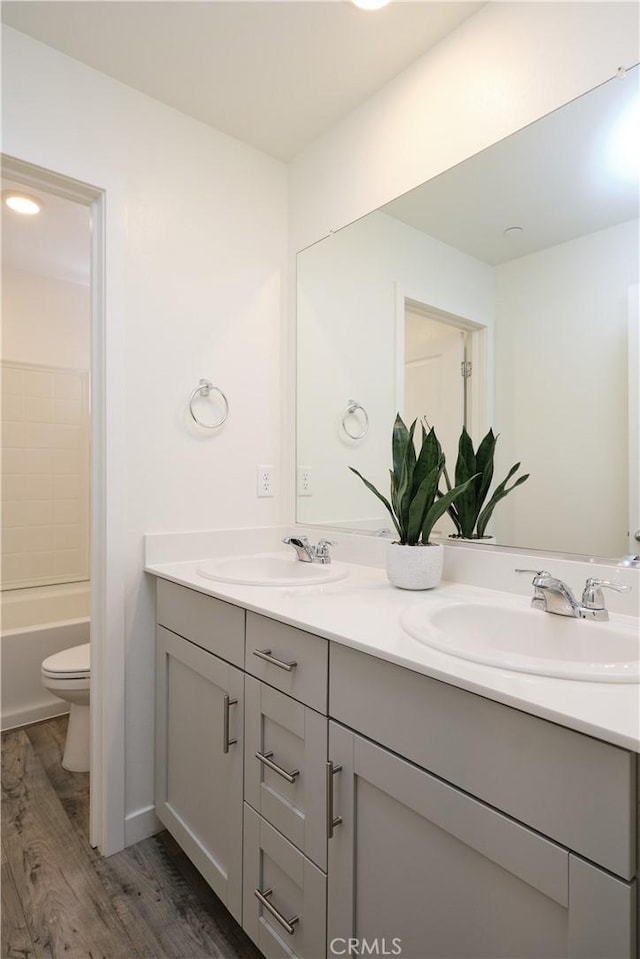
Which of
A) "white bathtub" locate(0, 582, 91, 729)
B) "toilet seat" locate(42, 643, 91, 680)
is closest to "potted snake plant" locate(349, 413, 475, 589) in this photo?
"toilet seat" locate(42, 643, 91, 680)

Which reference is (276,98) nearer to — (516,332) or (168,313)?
(168,313)

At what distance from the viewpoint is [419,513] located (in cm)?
132

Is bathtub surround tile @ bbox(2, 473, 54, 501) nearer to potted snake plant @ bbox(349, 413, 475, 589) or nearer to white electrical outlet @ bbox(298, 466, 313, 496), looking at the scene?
white electrical outlet @ bbox(298, 466, 313, 496)

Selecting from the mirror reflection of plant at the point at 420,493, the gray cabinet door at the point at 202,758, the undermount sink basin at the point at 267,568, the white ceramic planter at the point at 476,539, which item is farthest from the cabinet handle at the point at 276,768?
the white ceramic planter at the point at 476,539

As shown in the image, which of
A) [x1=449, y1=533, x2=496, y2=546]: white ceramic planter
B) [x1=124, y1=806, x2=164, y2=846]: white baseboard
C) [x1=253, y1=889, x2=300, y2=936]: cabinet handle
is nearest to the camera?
[x1=253, y1=889, x2=300, y2=936]: cabinet handle

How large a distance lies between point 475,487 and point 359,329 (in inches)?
28.9

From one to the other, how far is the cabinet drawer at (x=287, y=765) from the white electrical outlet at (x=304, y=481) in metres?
0.86

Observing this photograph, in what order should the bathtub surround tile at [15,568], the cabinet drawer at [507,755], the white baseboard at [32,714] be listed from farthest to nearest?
the bathtub surround tile at [15,568] < the white baseboard at [32,714] < the cabinet drawer at [507,755]

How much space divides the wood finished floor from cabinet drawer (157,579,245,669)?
2.23 feet

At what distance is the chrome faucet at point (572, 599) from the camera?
3.23 feet

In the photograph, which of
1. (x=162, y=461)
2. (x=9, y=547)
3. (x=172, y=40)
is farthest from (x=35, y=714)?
(x=172, y=40)

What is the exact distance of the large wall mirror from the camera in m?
1.11

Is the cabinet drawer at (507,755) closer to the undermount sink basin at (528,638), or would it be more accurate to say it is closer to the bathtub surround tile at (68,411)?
the undermount sink basin at (528,638)

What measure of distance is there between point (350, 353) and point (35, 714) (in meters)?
2.25
